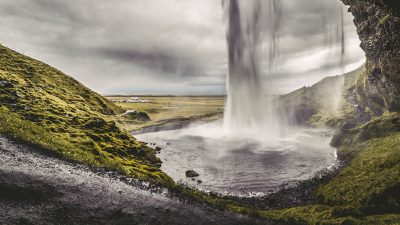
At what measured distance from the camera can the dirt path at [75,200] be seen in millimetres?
20719

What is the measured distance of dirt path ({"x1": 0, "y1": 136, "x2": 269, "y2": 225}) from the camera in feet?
68.0

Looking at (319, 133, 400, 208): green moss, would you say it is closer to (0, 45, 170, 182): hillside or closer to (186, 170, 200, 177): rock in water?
(186, 170, 200, 177): rock in water

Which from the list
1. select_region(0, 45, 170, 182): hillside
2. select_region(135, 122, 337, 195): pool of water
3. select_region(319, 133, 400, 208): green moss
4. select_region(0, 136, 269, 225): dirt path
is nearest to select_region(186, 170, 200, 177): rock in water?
select_region(135, 122, 337, 195): pool of water

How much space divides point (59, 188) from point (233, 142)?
6596 cm

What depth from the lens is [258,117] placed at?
116 meters

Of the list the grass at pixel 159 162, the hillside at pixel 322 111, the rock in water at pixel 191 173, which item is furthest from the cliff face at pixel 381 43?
the hillside at pixel 322 111

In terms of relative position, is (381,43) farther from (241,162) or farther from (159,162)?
(159,162)

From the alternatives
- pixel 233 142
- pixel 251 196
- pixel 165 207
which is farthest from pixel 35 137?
pixel 233 142

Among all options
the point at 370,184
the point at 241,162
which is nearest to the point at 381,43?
the point at 241,162

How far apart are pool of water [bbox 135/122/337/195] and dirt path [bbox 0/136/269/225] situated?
18527 mm

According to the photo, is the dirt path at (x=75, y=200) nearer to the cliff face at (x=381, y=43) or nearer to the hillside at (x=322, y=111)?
the cliff face at (x=381, y=43)

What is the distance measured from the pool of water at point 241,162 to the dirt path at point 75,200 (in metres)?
18.5

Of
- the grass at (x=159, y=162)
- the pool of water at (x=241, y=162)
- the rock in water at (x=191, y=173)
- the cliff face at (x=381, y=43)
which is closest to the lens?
the grass at (x=159, y=162)

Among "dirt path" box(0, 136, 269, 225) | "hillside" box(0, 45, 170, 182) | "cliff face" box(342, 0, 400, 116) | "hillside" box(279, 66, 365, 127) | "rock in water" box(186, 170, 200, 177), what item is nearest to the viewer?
"dirt path" box(0, 136, 269, 225)
